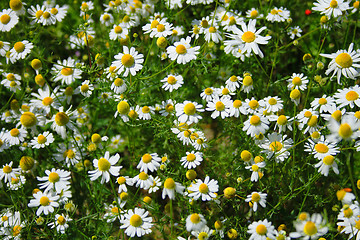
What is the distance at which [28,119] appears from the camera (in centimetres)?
298

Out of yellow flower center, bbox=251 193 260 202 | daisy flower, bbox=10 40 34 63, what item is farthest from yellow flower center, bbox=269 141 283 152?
daisy flower, bbox=10 40 34 63

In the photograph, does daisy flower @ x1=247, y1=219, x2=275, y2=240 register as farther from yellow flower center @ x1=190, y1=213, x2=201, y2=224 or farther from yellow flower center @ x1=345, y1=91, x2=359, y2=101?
yellow flower center @ x1=345, y1=91, x2=359, y2=101

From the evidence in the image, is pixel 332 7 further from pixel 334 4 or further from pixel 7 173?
pixel 7 173

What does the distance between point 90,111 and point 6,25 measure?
1158 millimetres

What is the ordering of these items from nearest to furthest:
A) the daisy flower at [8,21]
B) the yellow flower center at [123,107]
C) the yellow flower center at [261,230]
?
the yellow flower center at [261,230] < the yellow flower center at [123,107] < the daisy flower at [8,21]

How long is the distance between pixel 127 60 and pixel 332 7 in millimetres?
1842

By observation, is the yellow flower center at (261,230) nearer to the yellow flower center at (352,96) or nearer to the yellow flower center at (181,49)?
the yellow flower center at (352,96)

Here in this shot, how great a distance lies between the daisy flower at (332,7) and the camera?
3035 millimetres

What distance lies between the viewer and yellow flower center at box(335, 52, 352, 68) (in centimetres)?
273

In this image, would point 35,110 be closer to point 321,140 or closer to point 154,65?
point 154,65

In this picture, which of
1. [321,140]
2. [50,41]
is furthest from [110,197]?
[50,41]

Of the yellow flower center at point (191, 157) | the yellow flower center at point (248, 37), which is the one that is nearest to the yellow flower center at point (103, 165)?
the yellow flower center at point (191, 157)

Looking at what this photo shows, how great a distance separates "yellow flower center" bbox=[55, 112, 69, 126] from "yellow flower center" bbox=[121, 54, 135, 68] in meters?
Answer: 0.63

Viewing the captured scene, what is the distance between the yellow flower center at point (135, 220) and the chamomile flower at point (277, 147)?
104 cm
